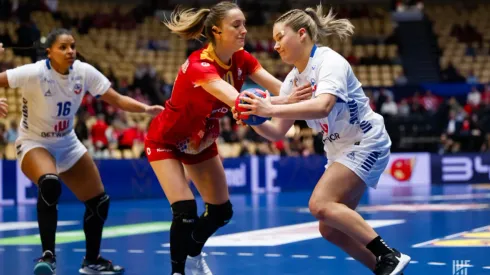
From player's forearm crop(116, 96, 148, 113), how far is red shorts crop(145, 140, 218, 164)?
1.14 metres

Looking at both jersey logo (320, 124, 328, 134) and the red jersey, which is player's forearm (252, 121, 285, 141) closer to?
jersey logo (320, 124, 328, 134)

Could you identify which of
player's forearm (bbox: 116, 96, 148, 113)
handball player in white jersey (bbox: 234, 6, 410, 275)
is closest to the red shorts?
handball player in white jersey (bbox: 234, 6, 410, 275)

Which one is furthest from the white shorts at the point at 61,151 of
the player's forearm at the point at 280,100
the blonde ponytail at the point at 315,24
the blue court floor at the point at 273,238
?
the blonde ponytail at the point at 315,24

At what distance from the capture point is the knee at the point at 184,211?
642 centimetres

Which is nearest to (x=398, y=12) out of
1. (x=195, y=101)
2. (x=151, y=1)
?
(x=151, y=1)

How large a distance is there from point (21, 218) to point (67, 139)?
590 centimetres

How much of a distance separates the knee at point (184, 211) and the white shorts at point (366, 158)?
3.75ft

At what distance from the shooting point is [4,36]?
18.9 meters

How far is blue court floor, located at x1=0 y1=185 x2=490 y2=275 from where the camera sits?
25.1 feet

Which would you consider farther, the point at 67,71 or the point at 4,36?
the point at 4,36

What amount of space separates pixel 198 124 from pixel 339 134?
121 cm

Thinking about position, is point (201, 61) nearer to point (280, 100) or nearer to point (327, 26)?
point (280, 100)

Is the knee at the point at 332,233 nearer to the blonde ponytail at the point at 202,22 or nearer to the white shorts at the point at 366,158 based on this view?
the white shorts at the point at 366,158

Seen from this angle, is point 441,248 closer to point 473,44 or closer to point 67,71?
point 67,71
